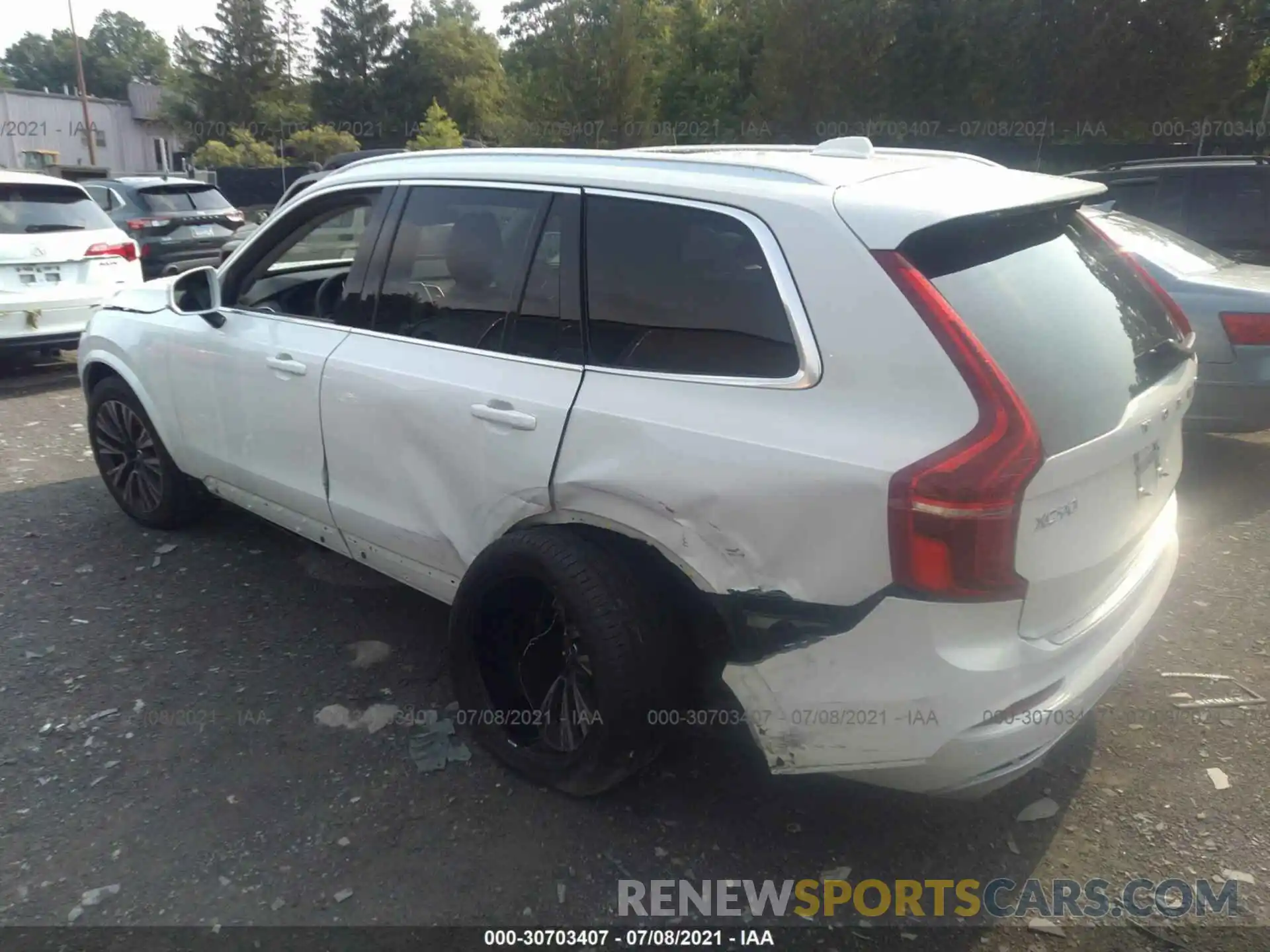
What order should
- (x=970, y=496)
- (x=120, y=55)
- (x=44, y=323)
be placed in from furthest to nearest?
(x=120, y=55) < (x=44, y=323) < (x=970, y=496)

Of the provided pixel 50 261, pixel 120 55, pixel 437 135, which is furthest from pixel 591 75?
pixel 120 55

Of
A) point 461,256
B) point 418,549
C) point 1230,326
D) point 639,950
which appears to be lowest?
point 639,950

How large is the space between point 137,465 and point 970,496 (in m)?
4.31

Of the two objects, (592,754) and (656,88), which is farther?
(656,88)

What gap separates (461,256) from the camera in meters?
3.32

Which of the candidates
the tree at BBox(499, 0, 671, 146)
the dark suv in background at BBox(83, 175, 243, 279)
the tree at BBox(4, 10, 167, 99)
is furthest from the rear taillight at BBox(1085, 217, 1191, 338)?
the tree at BBox(4, 10, 167, 99)

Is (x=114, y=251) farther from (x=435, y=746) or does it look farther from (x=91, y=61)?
(x=91, y=61)

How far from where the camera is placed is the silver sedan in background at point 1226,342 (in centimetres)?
520

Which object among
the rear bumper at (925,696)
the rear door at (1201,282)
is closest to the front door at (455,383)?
the rear bumper at (925,696)

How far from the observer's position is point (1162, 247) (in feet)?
19.0

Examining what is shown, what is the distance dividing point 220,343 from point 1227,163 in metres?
7.44

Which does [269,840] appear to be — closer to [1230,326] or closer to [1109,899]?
[1109,899]

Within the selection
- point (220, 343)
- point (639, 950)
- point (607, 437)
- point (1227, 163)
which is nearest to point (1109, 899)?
point (639, 950)

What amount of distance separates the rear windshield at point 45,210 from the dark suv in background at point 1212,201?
28.3ft
